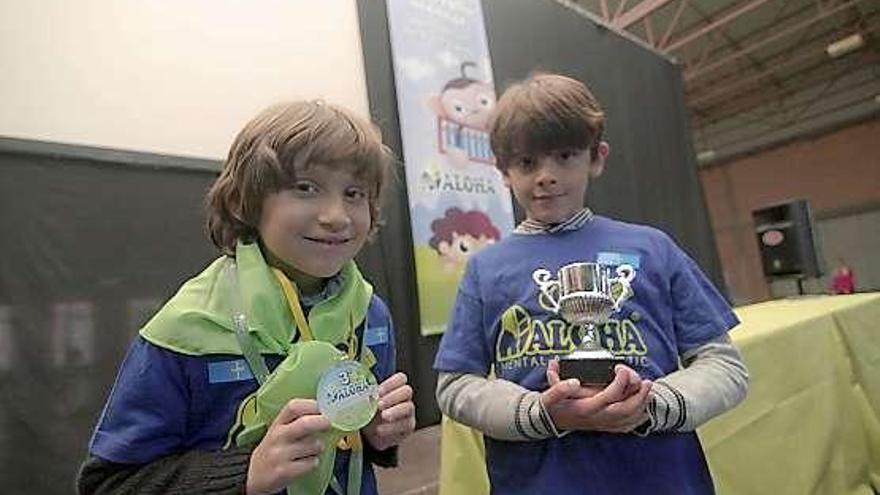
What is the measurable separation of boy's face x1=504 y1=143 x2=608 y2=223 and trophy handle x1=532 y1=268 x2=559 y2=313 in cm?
8

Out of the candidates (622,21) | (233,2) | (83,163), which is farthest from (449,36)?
(622,21)

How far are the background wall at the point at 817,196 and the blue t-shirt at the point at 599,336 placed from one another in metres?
8.56

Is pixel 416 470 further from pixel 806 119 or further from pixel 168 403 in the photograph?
pixel 806 119

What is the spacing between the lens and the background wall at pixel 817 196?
8836mm

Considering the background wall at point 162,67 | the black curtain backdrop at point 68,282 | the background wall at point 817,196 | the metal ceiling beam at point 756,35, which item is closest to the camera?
the black curtain backdrop at point 68,282

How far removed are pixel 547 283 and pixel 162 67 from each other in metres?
1.58

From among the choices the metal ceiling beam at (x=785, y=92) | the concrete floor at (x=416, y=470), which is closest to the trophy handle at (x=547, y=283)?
the concrete floor at (x=416, y=470)

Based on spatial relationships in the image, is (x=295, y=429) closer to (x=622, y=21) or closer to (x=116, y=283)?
(x=116, y=283)

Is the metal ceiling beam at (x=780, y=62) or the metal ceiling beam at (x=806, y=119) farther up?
the metal ceiling beam at (x=780, y=62)

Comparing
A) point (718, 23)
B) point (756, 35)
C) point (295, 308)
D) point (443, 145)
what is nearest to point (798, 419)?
point (295, 308)

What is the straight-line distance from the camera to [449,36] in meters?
2.58

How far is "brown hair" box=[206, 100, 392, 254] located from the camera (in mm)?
576

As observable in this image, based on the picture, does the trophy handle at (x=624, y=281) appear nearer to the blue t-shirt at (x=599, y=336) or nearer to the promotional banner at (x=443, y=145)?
the blue t-shirt at (x=599, y=336)

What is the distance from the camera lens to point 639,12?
5.58m
